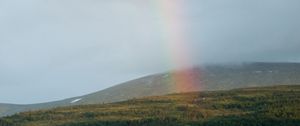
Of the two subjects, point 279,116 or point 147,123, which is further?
point 147,123

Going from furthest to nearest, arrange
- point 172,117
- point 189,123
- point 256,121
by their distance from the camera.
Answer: point 172,117 → point 189,123 → point 256,121

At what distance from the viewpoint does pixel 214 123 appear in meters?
172

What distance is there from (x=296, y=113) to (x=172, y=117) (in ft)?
135

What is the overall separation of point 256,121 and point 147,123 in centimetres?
3651

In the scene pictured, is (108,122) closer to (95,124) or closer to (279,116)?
(95,124)

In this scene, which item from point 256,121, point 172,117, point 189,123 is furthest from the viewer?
point 172,117

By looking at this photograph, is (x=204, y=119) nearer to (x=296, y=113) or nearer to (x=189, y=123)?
(x=189, y=123)

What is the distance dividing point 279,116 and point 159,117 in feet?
135

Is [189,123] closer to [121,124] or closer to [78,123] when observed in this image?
[121,124]

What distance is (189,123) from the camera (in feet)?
582

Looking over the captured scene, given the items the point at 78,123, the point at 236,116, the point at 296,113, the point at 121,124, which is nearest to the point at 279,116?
the point at 296,113

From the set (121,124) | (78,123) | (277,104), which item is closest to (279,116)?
(277,104)

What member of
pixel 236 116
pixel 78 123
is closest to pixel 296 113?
pixel 236 116

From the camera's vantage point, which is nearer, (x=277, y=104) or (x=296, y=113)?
(x=296, y=113)
